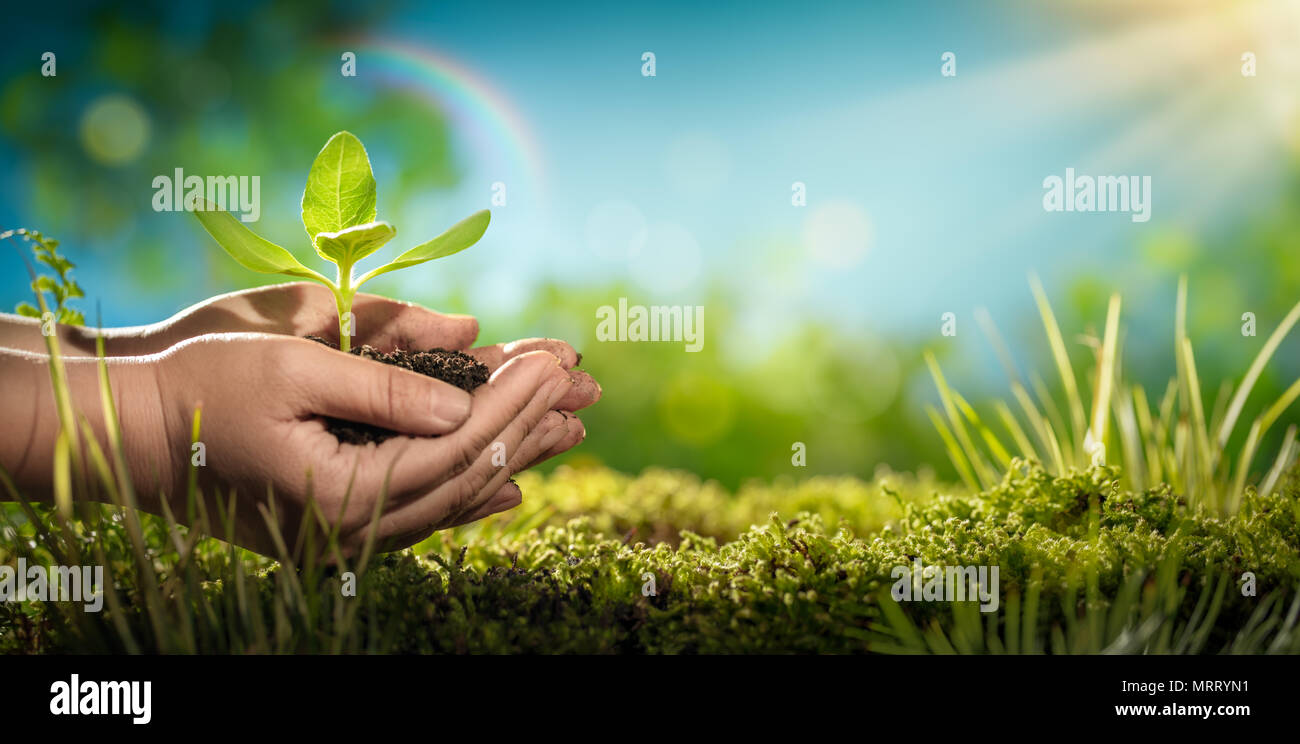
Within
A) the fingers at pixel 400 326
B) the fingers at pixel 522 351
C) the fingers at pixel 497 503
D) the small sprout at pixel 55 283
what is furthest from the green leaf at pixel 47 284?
the fingers at pixel 497 503

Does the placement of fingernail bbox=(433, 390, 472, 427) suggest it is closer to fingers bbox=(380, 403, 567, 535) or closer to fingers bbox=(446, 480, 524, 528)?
fingers bbox=(380, 403, 567, 535)

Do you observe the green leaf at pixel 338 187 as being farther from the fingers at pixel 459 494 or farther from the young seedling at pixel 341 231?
the fingers at pixel 459 494

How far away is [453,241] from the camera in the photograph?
4.19ft

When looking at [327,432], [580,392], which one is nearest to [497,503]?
[580,392]

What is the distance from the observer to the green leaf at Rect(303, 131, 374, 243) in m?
1.27

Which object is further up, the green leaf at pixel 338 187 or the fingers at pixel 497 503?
the green leaf at pixel 338 187

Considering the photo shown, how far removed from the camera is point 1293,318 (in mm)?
1647

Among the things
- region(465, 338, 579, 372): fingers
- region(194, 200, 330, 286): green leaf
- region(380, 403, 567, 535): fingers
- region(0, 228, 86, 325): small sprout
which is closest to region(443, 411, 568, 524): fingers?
region(380, 403, 567, 535): fingers

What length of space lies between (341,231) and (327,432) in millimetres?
314

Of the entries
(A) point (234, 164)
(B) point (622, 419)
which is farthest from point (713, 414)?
(A) point (234, 164)

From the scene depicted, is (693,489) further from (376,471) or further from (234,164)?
(234,164)

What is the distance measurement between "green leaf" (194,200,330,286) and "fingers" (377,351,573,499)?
358 mm

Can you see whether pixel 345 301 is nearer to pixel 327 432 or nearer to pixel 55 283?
pixel 327 432

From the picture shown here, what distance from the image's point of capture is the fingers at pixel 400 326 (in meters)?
1.54
